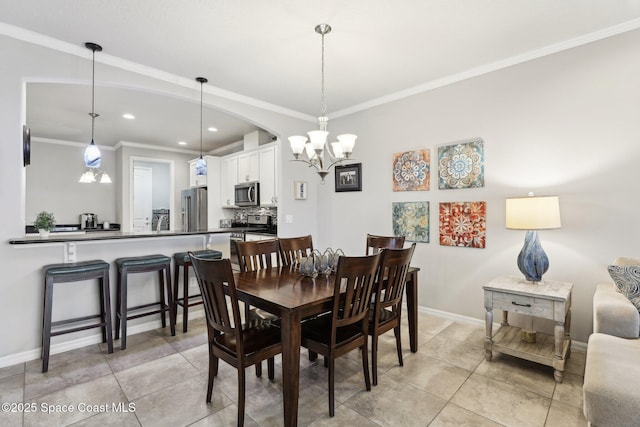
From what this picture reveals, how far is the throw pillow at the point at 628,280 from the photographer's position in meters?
2.05

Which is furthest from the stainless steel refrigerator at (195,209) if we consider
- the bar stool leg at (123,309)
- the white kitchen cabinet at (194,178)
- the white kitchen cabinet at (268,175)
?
the bar stool leg at (123,309)

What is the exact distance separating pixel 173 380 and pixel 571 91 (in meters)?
4.06

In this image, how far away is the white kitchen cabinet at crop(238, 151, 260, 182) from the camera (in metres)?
5.36

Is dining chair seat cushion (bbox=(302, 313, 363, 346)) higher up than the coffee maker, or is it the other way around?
the coffee maker

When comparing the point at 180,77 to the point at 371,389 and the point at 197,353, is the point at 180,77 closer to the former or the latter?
the point at 197,353

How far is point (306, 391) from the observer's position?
216cm

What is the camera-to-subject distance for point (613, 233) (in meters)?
2.55

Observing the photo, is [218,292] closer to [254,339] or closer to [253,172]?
[254,339]

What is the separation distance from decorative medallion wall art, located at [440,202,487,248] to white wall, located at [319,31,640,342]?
0.06m

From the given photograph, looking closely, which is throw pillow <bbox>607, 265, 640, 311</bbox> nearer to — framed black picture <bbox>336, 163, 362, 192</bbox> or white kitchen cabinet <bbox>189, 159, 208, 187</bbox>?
framed black picture <bbox>336, 163, 362, 192</bbox>

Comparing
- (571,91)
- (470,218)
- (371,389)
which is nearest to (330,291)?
(371,389)

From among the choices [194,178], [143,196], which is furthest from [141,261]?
[143,196]

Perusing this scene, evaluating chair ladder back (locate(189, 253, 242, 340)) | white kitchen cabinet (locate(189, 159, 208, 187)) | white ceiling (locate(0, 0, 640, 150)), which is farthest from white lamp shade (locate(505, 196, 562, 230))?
white kitchen cabinet (locate(189, 159, 208, 187))

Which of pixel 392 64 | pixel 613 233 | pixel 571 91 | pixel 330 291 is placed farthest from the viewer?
pixel 392 64
